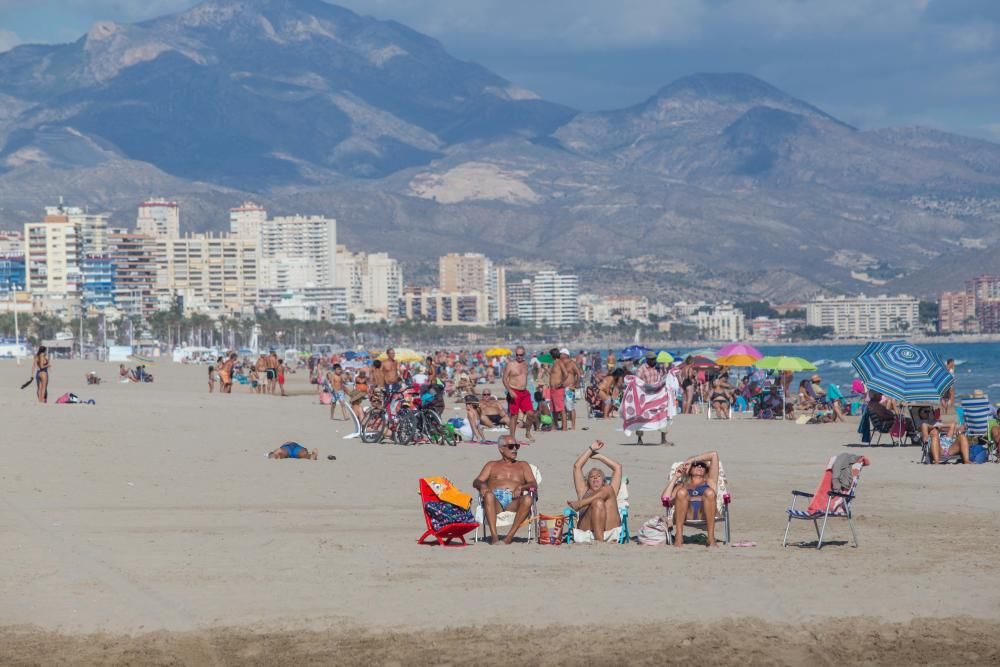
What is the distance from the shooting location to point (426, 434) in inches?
780

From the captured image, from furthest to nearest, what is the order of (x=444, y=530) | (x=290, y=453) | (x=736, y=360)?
(x=736, y=360) < (x=290, y=453) < (x=444, y=530)

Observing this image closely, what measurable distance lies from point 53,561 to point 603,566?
11.5 ft

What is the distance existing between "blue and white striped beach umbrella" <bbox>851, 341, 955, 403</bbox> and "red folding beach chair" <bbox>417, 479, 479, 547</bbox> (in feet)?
26.7

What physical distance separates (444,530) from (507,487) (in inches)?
30.4

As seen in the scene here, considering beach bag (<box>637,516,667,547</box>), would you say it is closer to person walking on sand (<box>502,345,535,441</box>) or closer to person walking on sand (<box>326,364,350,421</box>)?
person walking on sand (<box>502,345,535,441</box>)

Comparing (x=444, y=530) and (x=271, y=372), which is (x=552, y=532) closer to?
(x=444, y=530)

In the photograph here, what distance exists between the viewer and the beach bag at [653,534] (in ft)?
37.3

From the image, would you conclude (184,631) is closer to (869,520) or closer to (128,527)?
(128,527)

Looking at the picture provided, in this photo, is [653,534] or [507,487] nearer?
[653,534]

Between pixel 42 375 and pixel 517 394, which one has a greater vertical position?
pixel 42 375

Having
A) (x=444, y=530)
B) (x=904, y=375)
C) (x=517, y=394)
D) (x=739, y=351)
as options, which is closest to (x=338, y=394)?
(x=517, y=394)

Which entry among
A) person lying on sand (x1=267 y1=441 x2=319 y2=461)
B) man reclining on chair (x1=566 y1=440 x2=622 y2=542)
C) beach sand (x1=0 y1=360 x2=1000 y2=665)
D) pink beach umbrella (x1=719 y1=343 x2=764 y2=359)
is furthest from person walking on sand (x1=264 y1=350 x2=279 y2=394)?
man reclining on chair (x1=566 y1=440 x2=622 y2=542)

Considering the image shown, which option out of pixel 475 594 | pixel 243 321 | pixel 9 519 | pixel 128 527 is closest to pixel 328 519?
pixel 128 527

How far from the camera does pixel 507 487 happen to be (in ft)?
38.9
